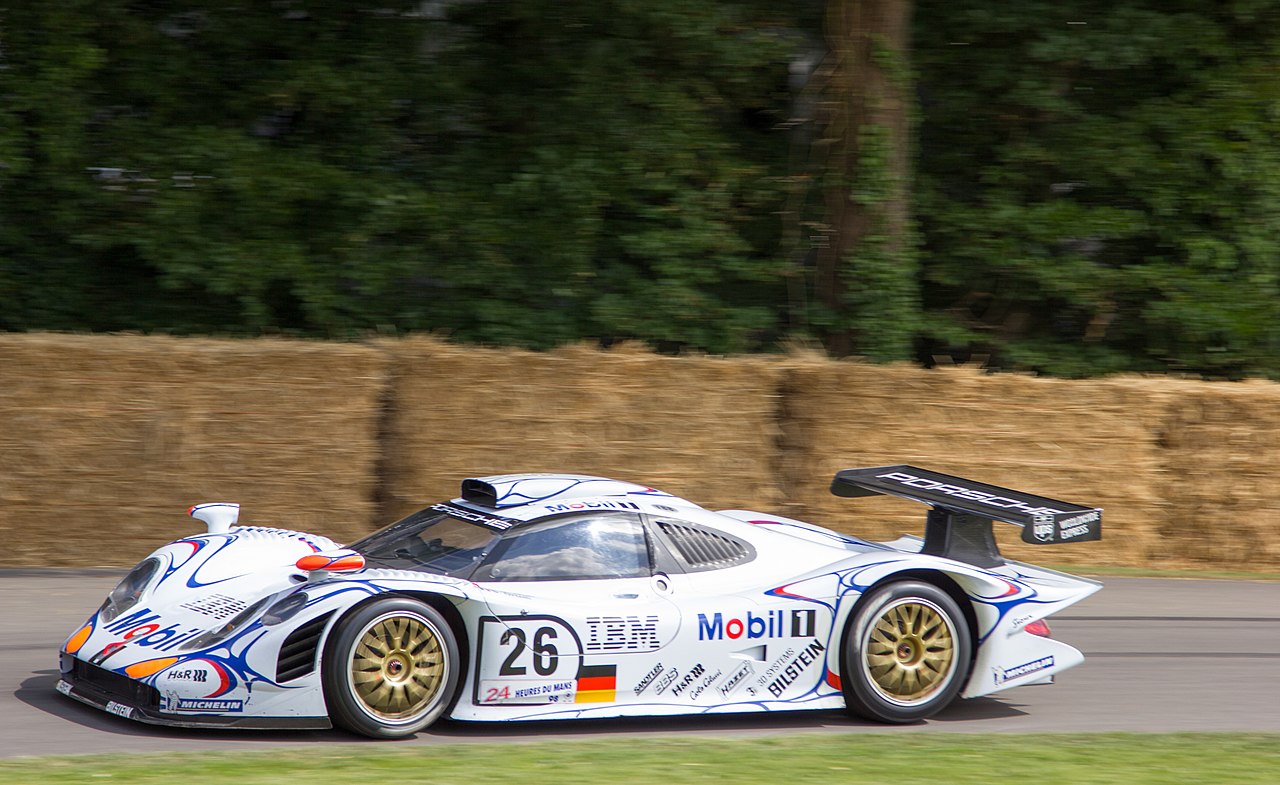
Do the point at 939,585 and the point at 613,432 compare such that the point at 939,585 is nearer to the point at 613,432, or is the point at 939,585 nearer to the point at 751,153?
the point at 613,432

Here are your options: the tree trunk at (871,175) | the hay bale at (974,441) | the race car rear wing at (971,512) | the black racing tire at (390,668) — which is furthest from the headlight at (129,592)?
the tree trunk at (871,175)

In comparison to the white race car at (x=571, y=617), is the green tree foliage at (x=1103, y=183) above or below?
above

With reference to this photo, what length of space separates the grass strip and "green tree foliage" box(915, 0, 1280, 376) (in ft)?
30.7

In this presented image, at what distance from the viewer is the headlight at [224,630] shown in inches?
232

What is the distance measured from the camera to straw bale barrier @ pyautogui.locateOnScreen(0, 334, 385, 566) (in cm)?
1023

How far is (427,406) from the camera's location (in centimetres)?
1102

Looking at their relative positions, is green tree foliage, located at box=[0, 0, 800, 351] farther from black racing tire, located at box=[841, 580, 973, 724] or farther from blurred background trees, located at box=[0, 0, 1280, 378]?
black racing tire, located at box=[841, 580, 973, 724]

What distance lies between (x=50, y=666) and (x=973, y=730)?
4.78 meters

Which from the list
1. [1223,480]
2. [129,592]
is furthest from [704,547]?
[1223,480]

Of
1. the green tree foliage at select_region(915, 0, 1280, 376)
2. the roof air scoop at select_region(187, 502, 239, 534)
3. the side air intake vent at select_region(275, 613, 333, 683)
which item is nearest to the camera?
the side air intake vent at select_region(275, 613, 333, 683)

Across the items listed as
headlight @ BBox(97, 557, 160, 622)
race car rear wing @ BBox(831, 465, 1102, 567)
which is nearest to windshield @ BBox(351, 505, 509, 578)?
headlight @ BBox(97, 557, 160, 622)

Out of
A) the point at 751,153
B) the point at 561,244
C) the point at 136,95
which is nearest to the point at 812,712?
the point at 561,244

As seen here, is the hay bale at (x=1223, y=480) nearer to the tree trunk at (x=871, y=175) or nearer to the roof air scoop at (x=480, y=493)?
the tree trunk at (x=871, y=175)

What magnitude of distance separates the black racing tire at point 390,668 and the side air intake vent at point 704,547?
1.25 metres
